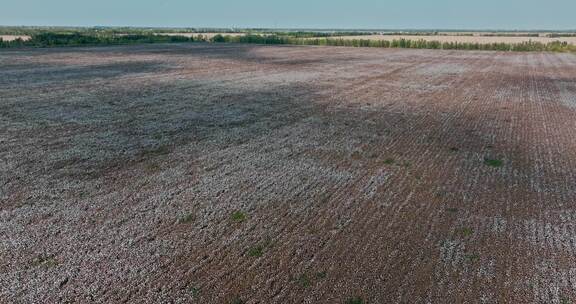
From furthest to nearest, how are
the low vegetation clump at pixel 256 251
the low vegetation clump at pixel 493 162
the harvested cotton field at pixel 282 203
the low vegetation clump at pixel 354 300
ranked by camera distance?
the low vegetation clump at pixel 493 162
the low vegetation clump at pixel 256 251
the harvested cotton field at pixel 282 203
the low vegetation clump at pixel 354 300

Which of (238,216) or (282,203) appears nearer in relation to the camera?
(238,216)

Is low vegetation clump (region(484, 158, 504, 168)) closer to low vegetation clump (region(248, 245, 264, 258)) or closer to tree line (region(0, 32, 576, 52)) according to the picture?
low vegetation clump (region(248, 245, 264, 258))

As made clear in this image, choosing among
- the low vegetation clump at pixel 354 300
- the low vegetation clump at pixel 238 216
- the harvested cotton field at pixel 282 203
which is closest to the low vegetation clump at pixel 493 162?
the harvested cotton field at pixel 282 203

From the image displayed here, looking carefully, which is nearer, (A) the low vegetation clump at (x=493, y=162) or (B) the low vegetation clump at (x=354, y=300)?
(B) the low vegetation clump at (x=354, y=300)

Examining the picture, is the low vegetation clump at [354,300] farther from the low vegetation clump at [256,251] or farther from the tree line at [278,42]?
the tree line at [278,42]

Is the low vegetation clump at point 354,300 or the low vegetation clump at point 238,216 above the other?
the low vegetation clump at point 238,216

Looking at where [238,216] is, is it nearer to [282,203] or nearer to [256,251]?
[282,203]

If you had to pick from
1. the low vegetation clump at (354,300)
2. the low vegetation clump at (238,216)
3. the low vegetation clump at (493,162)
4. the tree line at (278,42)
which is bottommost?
the low vegetation clump at (354,300)

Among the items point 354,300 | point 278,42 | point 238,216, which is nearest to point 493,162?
point 238,216

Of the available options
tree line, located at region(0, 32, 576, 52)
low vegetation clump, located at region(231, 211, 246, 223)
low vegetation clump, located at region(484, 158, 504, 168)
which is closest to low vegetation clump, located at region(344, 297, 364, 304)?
low vegetation clump, located at region(231, 211, 246, 223)
